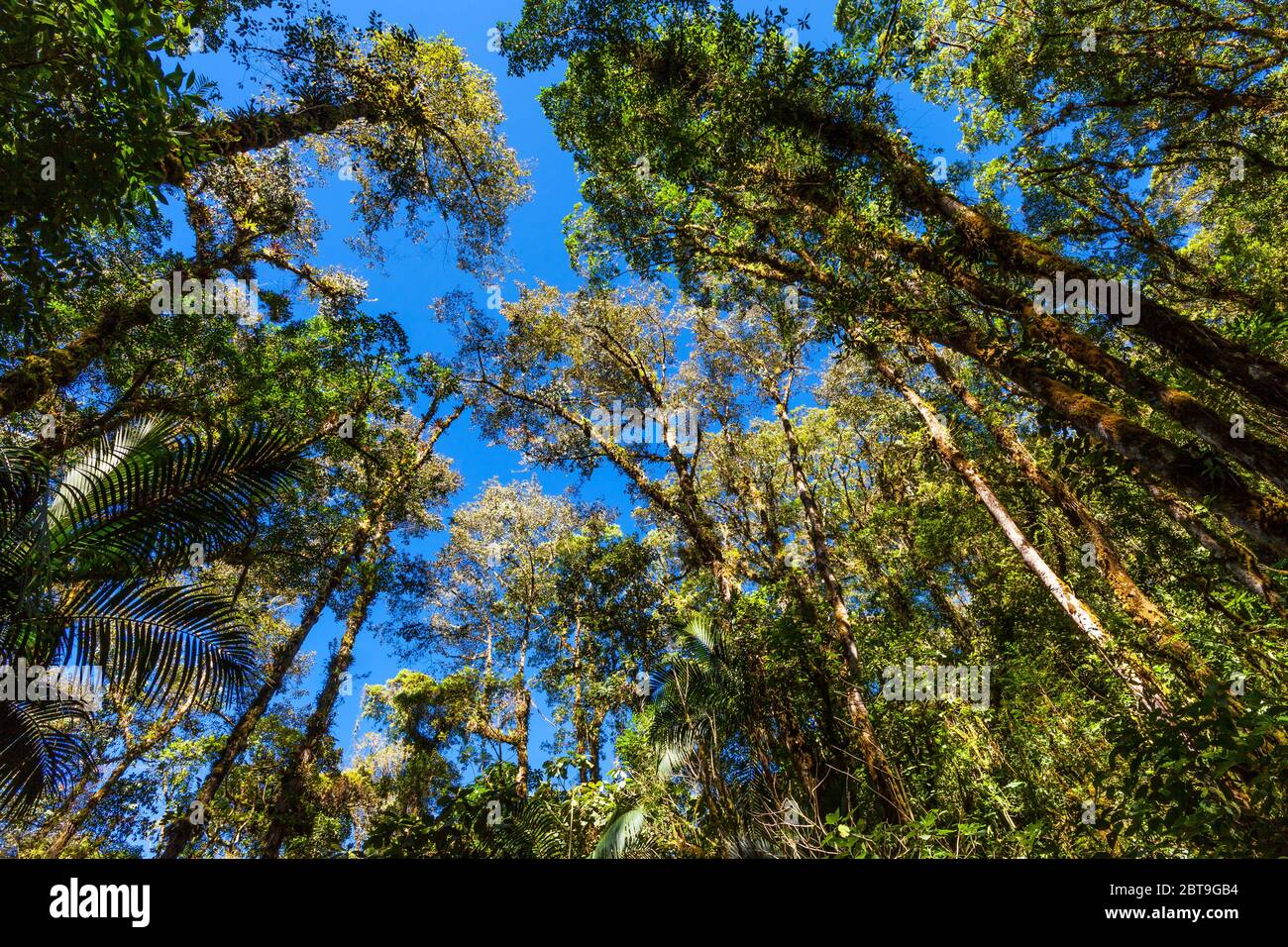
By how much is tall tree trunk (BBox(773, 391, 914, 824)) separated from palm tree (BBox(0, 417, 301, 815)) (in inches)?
245

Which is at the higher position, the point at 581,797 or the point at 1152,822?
the point at 1152,822

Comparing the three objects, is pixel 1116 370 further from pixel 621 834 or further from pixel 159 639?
pixel 159 639

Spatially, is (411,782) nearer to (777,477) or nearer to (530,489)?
(530,489)

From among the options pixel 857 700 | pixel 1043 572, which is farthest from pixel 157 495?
pixel 1043 572

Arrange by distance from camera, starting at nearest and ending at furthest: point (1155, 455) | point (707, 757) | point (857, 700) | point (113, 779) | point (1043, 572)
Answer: point (1155, 455), point (707, 757), point (1043, 572), point (857, 700), point (113, 779)

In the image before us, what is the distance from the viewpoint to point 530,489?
20188mm

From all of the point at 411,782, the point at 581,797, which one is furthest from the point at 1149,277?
the point at 411,782

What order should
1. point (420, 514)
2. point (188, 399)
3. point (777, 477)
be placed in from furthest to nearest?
point (777, 477), point (420, 514), point (188, 399)

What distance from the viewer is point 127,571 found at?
4594 mm

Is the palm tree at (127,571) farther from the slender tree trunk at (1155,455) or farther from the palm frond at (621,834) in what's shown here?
the slender tree trunk at (1155,455)

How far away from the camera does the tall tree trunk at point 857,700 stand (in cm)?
543

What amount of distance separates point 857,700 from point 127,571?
9307 millimetres

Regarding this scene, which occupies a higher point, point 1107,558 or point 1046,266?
point 1046,266
